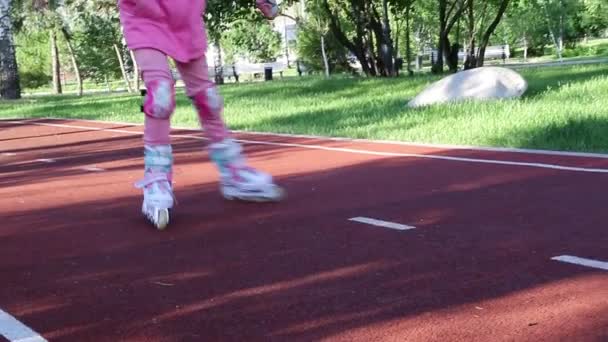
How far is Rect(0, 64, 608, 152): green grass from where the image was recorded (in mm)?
9359

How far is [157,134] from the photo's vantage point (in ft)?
18.4

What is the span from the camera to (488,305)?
361cm

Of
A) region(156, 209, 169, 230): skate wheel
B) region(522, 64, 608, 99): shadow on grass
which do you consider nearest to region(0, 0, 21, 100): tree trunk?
region(522, 64, 608, 99): shadow on grass

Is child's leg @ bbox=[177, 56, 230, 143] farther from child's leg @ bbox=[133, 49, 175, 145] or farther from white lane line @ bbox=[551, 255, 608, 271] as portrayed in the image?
white lane line @ bbox=[551, 255, 608, 271]

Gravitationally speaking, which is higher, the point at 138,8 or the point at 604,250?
the point at 138,8

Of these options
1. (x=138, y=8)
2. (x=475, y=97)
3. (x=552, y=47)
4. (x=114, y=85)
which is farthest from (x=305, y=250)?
(x=552, y=47)

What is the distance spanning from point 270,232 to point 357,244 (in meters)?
0.66

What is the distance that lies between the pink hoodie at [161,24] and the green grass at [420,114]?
14.3 ft

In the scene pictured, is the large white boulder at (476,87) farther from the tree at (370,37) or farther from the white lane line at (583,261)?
the tree at (370,37)

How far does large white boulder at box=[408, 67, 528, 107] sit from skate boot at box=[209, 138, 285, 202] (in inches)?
299

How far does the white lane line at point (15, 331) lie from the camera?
347 cm

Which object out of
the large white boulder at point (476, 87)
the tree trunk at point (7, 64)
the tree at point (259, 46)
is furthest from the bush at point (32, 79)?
the large white boulder at point (476, 87)

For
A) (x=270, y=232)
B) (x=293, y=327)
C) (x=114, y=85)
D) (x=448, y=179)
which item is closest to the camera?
(x=293, y=327)

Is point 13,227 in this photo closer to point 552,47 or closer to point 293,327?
point 293,327
